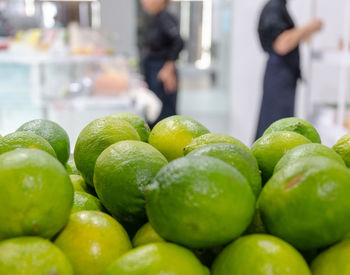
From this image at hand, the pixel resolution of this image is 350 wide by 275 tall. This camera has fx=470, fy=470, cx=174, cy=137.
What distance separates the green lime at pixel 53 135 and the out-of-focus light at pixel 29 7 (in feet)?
16.6

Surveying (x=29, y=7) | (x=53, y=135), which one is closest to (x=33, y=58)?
(x=29, y=7)

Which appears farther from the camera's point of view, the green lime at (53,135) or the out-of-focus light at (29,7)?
the out-of-focus light at (29,7)

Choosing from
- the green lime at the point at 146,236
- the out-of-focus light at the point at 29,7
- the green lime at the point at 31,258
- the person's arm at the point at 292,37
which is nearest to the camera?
the green lime at the point at 31,258

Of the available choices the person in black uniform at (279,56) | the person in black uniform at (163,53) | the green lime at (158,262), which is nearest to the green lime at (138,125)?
the green lime at (158,262)

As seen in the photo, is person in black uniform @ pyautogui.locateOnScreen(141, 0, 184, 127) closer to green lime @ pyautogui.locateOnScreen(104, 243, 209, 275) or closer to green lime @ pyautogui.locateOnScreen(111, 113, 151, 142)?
green lime @ pyautogui.locateOnScreen(111, 113, 151, 142)

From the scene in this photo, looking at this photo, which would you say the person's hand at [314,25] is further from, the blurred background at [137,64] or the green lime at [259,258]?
the green lime at [259,258]

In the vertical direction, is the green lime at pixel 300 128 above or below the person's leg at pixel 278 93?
above

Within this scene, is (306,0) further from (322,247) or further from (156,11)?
(322,247)

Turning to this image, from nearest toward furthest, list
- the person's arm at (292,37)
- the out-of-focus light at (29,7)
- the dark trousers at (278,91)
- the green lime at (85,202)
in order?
the green lime at (85,202) < the person's arm at (292,37) < the dark trousers at (278,91) < the out-of-focus light at (29,7)

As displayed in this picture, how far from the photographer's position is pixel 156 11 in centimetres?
434

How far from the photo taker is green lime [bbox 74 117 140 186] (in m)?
0.84

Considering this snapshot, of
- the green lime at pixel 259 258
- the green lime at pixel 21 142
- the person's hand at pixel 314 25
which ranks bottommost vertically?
the person's hand at pixel 314 25

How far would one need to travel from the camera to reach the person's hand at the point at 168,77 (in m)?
4.29

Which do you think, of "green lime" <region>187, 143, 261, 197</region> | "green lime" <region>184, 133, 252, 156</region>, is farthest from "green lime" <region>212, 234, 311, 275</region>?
"green lime" <region>184, 133, 252, 156</region>
